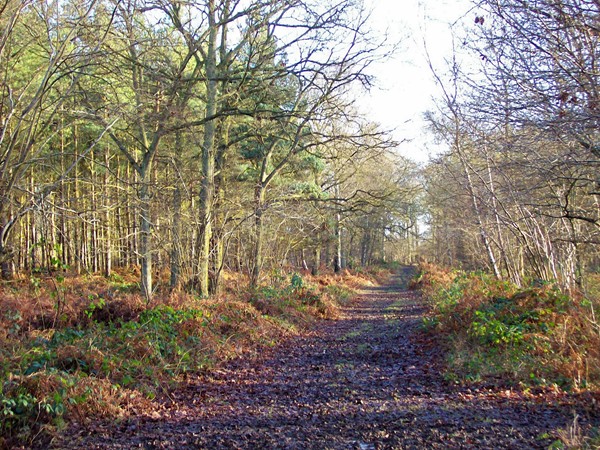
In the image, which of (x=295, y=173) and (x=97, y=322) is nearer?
(x=97, y=322)

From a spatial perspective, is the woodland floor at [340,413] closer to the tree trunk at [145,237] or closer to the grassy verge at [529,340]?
the grassy verge at [529,340]

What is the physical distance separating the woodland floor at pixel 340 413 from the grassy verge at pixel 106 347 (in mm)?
319

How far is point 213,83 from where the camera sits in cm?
1308

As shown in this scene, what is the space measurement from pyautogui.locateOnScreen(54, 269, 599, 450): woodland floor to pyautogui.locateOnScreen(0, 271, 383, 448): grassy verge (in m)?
0.32

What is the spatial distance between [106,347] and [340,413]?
3.68m

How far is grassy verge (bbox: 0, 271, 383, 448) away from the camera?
4902 millimetres

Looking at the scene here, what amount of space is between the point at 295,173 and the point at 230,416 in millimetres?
15795

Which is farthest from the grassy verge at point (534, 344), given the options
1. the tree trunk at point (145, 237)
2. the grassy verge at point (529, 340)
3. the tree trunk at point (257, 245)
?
the tree trunk at point (145, 237)

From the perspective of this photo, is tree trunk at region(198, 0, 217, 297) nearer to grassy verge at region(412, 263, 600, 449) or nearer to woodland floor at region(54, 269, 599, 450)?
woodland floor at region(54, 269, 599, 450)

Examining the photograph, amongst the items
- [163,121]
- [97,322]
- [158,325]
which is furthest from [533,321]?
[163,121]

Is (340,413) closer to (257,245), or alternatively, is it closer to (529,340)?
(529,340)

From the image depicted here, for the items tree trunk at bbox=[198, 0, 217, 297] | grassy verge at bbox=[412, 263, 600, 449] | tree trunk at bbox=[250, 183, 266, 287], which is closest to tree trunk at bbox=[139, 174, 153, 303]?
tree trunk at bbox=[198, 0, 217, 297]

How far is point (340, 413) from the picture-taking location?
5.36 meters

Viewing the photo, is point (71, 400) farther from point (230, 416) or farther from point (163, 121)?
point (163, 121)
